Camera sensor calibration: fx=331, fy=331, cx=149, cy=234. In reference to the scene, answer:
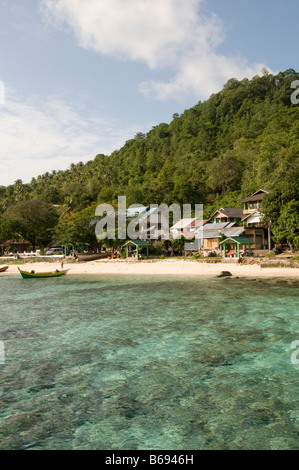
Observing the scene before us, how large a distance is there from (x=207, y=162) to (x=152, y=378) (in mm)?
79358

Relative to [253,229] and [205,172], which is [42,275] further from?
[205,172]

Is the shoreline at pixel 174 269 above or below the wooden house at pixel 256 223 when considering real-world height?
below

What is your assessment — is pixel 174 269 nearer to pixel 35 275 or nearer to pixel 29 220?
pixel 35 275

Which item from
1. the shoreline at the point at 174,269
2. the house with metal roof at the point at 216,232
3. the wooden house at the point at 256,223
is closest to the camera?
the shoreline at the point at 174,269

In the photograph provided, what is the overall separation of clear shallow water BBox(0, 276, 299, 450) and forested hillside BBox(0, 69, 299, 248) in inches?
1152

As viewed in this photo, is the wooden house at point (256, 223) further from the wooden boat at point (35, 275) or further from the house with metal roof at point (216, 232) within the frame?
the wooden boat at point (35, 275)

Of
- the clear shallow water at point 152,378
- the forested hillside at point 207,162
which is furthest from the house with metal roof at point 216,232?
the clear shallow water at point 152,378

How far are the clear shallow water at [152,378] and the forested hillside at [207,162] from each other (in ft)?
96.0

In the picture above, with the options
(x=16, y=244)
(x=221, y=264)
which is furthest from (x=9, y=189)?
(x=221, y=264)

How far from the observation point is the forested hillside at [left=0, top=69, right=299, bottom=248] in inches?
2422

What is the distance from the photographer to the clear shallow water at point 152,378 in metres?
6.36

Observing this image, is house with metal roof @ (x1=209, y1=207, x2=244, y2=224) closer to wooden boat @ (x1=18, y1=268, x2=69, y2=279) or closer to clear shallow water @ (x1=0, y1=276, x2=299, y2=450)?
wooden boat @ (x1=18, y1=268, x2=69, y2=279)

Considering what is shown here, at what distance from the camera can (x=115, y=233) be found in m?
49.3

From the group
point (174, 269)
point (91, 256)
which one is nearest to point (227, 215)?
point (174, 269)
